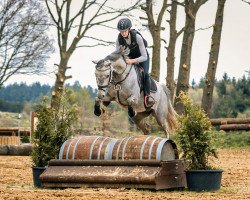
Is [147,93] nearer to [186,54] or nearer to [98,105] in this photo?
[98,105]

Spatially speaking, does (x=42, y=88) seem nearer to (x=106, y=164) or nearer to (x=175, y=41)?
(x=175, y=41)

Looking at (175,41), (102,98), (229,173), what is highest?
(175,41)

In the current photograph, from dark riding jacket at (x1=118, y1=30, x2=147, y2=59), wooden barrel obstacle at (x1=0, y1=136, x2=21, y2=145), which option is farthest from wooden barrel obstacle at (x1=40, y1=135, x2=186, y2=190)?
wooden barrel obstacle at (x1=0, y1=136, x2=21, y2=145)

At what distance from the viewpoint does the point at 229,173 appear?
1736 centimetres

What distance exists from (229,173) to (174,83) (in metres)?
15.4

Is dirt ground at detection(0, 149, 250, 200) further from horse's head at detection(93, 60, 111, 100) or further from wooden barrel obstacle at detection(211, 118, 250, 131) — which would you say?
wooden barrel obstacle at detection(211, 118, 250, 131)

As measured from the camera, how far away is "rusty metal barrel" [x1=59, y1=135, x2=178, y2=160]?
12.6 meters

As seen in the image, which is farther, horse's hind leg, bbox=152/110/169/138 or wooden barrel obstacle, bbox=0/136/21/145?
wooden barrel obstacle, bbox=0/136/21/145

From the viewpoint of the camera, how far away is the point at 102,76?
516 inches

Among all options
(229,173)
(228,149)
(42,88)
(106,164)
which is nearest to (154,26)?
(228,149)

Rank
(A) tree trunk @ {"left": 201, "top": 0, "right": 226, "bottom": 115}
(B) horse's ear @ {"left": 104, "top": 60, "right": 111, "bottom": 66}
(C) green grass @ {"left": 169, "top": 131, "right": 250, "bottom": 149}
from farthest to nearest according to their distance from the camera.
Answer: (A) tree trunk @ {"left": 201, "top": 0, "right": 226, "bottom": 115}
(C) green grass @ {"left": 169, "top": 131, "right": 250, "bottom": 149}
(B) horse's ear @ {"left": 104, "top": 60, "right": 111, "bottom": 66}

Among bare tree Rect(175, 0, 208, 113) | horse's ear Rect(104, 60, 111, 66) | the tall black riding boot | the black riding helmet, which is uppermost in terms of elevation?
bare tree Rect(175, 0, 208, 113)

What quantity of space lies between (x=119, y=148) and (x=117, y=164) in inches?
12.6

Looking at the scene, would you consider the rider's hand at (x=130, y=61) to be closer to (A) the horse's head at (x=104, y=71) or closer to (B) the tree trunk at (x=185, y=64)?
(A) the horse's head at (x=104, y=71)
